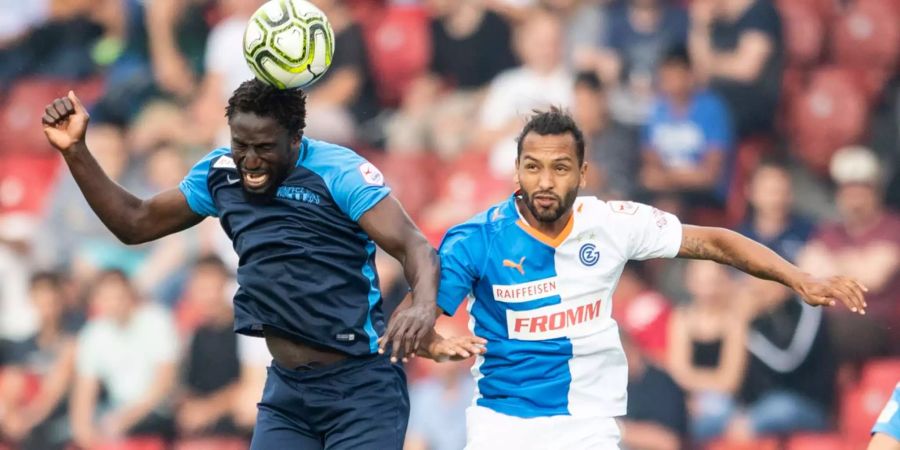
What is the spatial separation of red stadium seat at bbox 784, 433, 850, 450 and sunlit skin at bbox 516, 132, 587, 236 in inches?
173

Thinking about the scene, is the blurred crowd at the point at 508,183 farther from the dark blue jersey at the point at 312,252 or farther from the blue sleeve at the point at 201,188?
the blue sleeve at the point at 201,188

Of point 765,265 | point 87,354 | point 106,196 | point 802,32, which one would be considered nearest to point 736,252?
point 765,265

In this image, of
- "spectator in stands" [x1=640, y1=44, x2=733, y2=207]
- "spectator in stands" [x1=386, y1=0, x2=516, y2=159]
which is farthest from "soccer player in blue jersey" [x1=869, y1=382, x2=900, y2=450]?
"spectator in stands" [x1=386, y1=0, x2=516, y2=159]

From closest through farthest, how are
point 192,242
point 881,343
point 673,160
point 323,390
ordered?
point 323,390, point 881,343, point 673,160, point 192,242

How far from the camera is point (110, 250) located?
12.1m

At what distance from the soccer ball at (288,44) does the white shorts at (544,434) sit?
5.60 feet

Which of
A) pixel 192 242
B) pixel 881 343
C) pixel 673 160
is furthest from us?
pixel 192 242

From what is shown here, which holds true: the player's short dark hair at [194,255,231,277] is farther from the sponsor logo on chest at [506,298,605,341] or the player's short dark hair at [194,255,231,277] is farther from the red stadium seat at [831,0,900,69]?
the sponsor logo on chest at [506,298,605,341]

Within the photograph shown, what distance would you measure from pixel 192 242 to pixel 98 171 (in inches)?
212

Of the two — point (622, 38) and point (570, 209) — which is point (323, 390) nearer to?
point (570, 209)

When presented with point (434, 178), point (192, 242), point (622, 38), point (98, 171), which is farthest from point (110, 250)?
point (98, 171)

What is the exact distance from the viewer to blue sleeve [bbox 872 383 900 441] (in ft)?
19.6

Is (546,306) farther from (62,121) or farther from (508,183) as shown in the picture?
(508,183)

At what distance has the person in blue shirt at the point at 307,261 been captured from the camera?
20.5 ft
